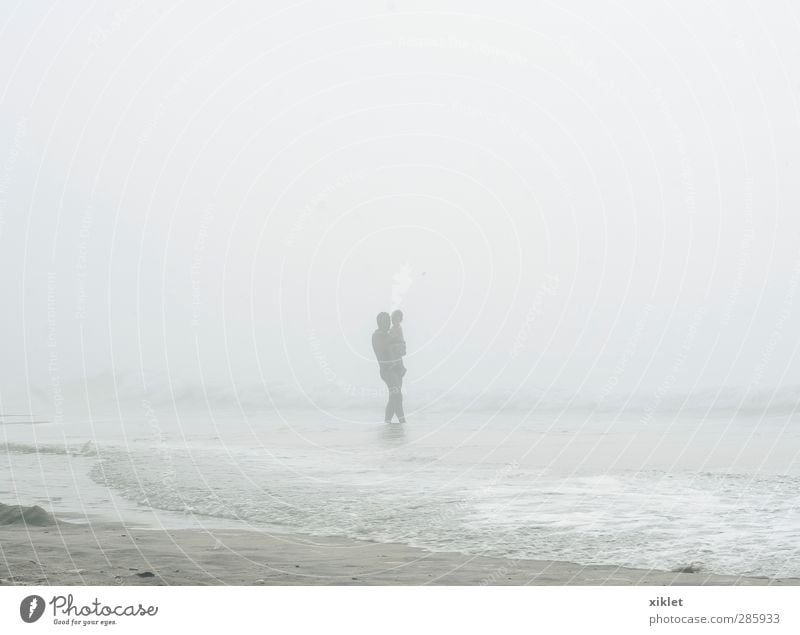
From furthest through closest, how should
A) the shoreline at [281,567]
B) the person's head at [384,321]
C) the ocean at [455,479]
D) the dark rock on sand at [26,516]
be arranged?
the person's head at [384,321] → the dark rock on sand at [26,516] → the ocean at [455,479] → the shoreline at [281,567]

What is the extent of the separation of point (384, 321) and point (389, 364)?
0.22 meters

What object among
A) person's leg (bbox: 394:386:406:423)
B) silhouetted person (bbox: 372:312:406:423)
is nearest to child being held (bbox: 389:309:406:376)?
silhouetted person (bbox: 372:312:406:423)

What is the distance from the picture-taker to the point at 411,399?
476cm

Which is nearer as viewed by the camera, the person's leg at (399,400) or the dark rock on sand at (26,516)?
the dark rock on sand at (26,516)

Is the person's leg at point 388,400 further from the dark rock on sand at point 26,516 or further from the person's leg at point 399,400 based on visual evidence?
the dark rock on sand at point 26,516

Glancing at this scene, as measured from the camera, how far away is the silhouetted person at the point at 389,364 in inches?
175

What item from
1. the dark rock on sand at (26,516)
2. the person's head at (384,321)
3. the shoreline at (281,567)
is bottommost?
the dark rock on sand at (26,516)

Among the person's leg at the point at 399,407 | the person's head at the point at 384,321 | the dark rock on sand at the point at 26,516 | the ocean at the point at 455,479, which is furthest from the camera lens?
the person's leg at the point at 399,407

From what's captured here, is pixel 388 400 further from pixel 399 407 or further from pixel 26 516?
pixel 26 516

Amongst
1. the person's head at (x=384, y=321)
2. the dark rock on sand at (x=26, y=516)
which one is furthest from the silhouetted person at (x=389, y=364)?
the dark rock on sand at (x=26, y=516)

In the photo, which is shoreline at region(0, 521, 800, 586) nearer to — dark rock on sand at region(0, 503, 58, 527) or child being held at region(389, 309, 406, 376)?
dark rock on sand at region(0, 503, 58, 527)

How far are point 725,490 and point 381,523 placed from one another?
1574 millimetres
